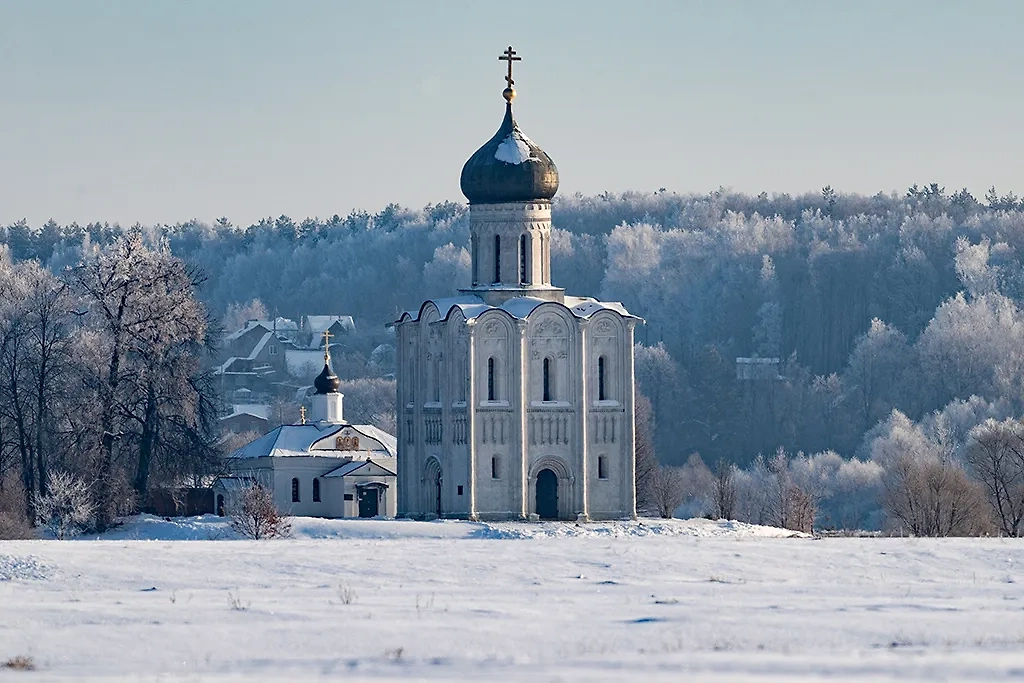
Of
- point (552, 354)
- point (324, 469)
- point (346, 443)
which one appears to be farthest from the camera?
point (346, 443)

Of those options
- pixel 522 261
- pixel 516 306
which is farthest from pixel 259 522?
pixel 522 261

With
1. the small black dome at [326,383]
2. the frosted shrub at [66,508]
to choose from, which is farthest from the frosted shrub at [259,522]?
the small black dome at [326,383]

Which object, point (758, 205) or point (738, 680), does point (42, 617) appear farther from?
point (758, 205)

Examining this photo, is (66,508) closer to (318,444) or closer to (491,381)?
(491,381)

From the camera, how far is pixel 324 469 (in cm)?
6231

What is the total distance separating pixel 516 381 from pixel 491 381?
0.52 m

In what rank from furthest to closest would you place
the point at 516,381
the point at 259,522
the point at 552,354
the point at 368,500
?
the point at 368,500, the point at 552,354, the point at 516,381, the point at 259,522

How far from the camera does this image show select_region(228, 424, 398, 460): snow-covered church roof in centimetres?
6250

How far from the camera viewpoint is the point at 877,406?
356 feet

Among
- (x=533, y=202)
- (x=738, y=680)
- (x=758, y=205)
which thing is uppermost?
(x=758, y=205)

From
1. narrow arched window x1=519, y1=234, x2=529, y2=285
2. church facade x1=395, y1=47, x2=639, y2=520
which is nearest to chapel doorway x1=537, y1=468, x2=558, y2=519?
church facade x1=395, y1=47, x2=639, y2=520

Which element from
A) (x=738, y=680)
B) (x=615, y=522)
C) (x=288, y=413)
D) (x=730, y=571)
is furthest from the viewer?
(x=288, y=413)

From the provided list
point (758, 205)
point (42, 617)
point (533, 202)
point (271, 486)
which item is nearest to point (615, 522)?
point (533, 202)

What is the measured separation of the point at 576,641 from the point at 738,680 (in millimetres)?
2746
